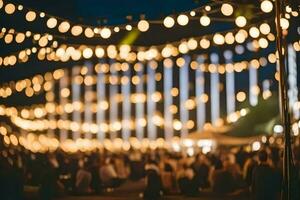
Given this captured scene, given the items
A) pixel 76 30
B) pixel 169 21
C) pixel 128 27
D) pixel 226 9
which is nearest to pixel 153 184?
pixel 128 27

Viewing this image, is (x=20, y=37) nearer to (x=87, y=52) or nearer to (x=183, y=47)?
(x=87, y=52)

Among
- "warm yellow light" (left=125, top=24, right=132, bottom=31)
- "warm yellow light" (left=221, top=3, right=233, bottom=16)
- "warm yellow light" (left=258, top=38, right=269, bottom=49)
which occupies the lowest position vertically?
"warm yellow light" (left=258, top=38, right=269, bottom=49)

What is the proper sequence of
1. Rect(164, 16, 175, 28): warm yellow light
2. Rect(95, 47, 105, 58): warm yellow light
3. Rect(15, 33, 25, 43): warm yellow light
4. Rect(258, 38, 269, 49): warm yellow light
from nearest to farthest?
1. Rect(164, 16, 175, 28): warm yellow light
2. Rect(258, 38, 269, 49): warm yellow light
3. Rect(15, 33, 25, 43): warm yellow light
4. Rect(95, 47, 105, 58): warm yellow light

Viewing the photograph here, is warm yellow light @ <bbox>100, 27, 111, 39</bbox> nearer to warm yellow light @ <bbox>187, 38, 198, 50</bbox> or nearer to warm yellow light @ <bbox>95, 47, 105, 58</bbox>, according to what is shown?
warm yellow light @ <bbox>95, 47, 105, 58</bbox>

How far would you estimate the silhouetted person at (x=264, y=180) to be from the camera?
10.1m

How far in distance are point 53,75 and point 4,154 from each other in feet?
25.1

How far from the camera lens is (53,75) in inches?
787

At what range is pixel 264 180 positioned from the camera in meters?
10.2

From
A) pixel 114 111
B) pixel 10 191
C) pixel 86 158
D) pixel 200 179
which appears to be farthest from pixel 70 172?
pixel 114 111

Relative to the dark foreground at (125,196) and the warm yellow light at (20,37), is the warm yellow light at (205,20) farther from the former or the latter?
the dark foreground at (125,196)

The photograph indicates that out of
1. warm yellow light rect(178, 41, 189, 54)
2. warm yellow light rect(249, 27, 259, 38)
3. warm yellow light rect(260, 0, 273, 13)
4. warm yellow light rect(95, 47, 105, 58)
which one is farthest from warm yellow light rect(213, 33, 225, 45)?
warm yellow light rect(95, 47, 105, 58)

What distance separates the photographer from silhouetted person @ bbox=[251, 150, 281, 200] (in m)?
10.1

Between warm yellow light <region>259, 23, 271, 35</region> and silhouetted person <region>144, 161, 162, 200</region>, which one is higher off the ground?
warm yellow light <region>259, 23, 271, 35</region>

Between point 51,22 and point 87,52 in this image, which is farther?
point 87,52
